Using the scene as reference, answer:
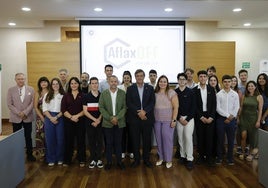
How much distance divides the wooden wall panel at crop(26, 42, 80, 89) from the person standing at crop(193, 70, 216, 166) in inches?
157

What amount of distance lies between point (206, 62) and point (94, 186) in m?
5.17

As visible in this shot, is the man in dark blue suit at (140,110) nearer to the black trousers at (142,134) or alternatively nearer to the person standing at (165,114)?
the black trousers at (142,134)

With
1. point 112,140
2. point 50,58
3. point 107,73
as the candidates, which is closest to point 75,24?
point 50,58

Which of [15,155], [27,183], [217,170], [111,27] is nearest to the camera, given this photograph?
[15,155]

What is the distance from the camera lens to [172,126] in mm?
4141

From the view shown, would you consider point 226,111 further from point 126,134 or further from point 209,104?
point 126,134

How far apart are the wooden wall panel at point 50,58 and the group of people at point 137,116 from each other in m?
2.75

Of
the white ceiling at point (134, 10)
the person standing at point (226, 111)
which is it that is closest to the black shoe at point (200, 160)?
the person standing at point (226, 111)

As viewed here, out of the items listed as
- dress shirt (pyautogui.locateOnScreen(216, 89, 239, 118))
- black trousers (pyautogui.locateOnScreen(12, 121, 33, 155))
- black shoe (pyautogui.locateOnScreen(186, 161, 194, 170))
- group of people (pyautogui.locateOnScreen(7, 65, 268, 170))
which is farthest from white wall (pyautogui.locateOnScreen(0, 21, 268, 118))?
black shoe (pyautogui.locateOnScreen(186, 161, 194, 170))

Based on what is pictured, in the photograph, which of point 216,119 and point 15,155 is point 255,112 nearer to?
point 216,119

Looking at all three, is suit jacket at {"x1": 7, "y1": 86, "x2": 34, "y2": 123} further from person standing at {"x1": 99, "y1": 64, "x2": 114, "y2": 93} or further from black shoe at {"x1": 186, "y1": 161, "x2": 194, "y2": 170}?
black shoe at {"x1": 186, "y1": 161, "x2": 194, "y2": 170}

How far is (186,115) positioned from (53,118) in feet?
7.19

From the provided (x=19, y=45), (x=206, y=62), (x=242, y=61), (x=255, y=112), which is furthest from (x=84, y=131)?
(x=242, y=61)

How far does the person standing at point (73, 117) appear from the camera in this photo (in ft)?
13.6
